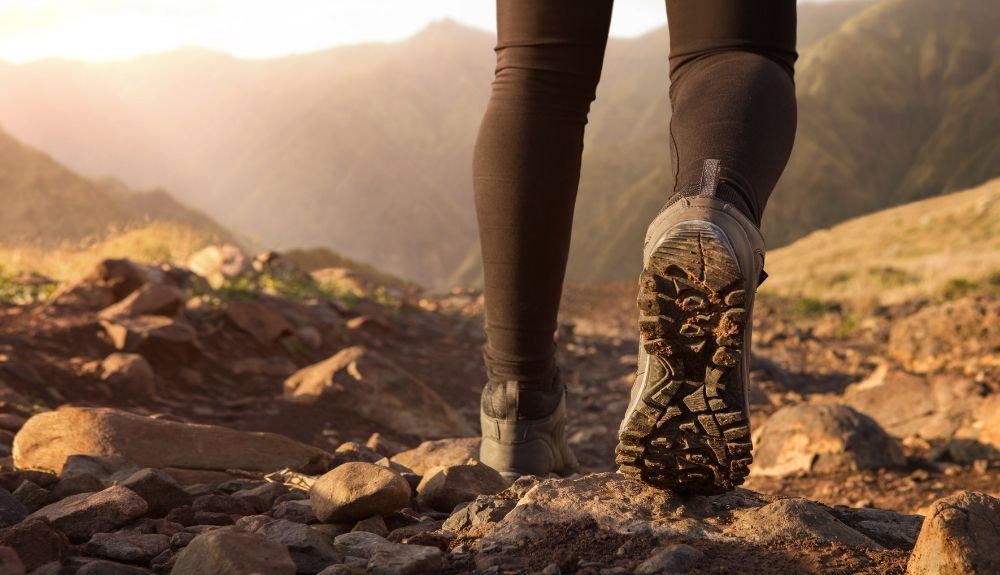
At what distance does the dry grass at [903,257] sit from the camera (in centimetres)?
1133

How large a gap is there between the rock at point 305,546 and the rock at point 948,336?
19.2 feet

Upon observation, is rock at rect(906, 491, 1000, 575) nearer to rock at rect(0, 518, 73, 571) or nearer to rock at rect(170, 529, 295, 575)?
rock at rect(170, 529, 295, 575)

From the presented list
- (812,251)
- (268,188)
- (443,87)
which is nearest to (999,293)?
(812,251)

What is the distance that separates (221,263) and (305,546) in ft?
23.3

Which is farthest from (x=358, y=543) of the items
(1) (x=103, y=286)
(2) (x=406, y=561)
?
(1) (x=103, y=286)

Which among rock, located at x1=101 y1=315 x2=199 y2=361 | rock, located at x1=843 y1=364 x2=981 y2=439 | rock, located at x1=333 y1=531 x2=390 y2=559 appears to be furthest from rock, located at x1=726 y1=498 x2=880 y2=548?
rock, located at x1=101 y1=315 x2=199 y2=361

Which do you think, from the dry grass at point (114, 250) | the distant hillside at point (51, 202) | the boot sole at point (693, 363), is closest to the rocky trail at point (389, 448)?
the boot sole at point (693, 363)

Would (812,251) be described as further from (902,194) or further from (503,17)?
(902,194)

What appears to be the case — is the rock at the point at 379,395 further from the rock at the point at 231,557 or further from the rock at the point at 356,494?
the rock at the point at 231,557

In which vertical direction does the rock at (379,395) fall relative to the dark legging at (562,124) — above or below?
below

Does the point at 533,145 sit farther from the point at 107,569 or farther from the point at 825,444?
the point at 825,444

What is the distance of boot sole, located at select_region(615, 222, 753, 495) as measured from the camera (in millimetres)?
1236

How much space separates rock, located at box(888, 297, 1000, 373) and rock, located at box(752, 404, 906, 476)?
3174 millimetres

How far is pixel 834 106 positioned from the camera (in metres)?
48.4
